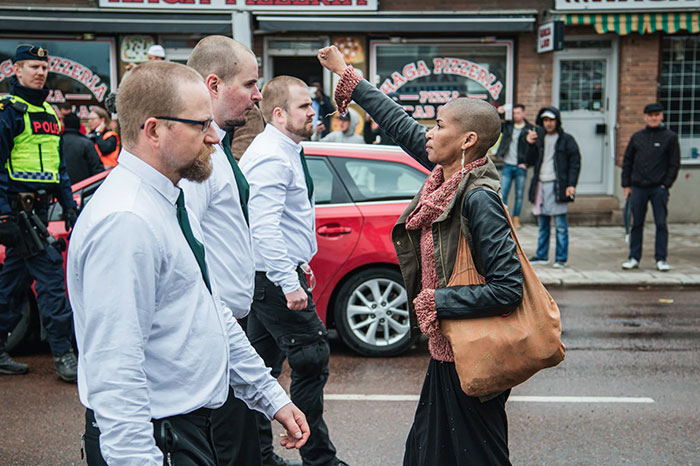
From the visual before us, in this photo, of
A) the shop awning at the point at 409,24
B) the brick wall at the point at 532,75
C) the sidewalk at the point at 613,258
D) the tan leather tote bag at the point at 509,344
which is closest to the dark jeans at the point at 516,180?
the sidewalk at the point at 613,258

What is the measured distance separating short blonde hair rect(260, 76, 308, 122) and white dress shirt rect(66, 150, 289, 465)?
2.19 meters

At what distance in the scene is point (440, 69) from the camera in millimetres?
14758

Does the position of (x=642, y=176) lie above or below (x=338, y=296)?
above

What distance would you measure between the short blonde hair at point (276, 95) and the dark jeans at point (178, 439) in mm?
2359

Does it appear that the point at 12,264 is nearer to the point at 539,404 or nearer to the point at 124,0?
the point at 539,404

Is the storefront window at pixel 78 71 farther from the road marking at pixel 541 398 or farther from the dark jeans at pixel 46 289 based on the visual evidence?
the road marking at pixel 541 398

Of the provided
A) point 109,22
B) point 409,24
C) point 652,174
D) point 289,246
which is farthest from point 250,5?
point 289,246

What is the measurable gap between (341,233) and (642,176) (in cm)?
575

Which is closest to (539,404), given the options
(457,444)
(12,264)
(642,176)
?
(457,444)

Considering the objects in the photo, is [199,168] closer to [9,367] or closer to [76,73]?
[9,367]

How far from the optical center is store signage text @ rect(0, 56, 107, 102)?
14297 millimetres

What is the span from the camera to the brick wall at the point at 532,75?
47.8ft

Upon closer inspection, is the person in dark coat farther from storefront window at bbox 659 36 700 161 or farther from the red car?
storefront window at bbox 659 36 700 161

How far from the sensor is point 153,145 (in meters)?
2.19
